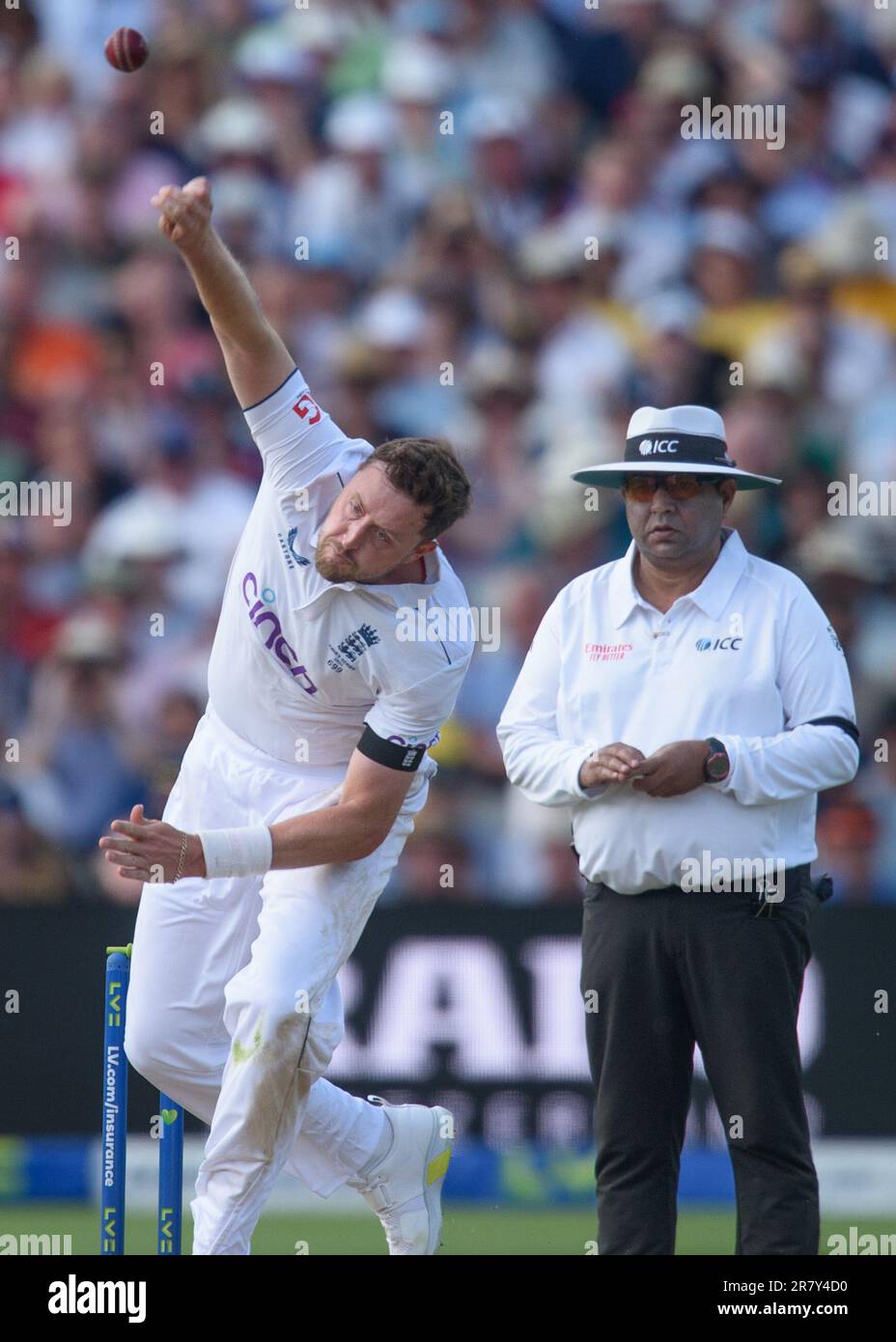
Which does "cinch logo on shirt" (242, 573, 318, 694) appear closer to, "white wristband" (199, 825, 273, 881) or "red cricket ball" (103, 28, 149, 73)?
"white wristband" (199, 825, 273, 881)

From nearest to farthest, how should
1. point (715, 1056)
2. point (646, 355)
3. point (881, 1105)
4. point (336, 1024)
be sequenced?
point (715, 1056)
point (336, 1024)
point (881, 1105)
point (646, 355)

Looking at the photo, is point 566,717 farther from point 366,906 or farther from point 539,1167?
point 539,1167

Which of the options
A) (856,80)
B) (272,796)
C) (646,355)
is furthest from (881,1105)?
(856,80)

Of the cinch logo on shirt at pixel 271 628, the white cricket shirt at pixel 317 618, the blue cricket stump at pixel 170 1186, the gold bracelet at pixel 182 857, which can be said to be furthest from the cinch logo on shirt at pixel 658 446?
the blue cricket stump at pixel 170 1186

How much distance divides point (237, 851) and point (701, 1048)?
3.72 ft

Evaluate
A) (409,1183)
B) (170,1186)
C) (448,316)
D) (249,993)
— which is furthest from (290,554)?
(448,316)

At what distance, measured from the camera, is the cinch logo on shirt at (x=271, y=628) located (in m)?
4.80

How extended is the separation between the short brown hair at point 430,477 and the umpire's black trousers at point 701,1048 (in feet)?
3.17

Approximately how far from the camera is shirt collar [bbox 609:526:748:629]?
4.71 metres

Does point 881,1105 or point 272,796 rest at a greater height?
point 272,796

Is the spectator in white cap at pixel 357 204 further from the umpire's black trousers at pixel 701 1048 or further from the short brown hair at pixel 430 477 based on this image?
the umpire's black trousers at pixel 701 1048

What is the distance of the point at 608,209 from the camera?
8695 millimetres

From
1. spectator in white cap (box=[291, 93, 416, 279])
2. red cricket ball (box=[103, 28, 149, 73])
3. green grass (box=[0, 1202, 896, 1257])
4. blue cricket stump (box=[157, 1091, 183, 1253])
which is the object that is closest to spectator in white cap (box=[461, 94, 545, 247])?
spectator in white cap (box=[291, 93, 416, 279])

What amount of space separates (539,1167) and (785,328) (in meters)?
3.57
